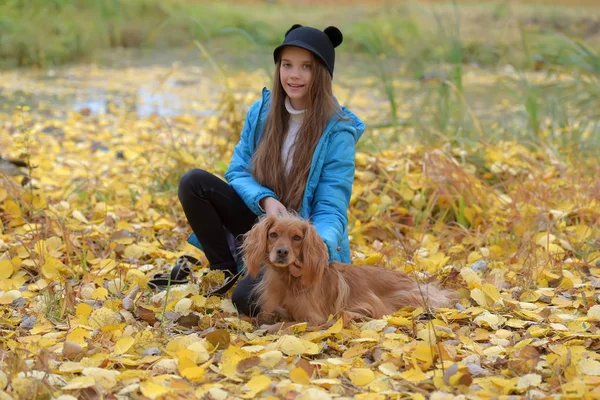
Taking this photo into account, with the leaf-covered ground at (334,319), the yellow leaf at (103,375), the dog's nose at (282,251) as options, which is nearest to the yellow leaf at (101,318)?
the leaf-covered ground at (334,319)

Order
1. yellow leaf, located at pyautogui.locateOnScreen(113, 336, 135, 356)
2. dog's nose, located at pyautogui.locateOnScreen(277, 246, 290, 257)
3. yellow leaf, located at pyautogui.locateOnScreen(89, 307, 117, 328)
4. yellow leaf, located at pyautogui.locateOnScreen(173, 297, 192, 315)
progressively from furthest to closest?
yellow leaf, located at pyautogui.locateOnScreen(173, 297, 192, 315) < yellow leaf, located at pyautogui.locateOnScreen(89, 307, 117, 328) < dog's nose, located at pyautogui.locateOnScreen(277, 246, 290, 257) < yellow leaf, located at pyautogui.locateOnScreen(113, 336, 135, 356)

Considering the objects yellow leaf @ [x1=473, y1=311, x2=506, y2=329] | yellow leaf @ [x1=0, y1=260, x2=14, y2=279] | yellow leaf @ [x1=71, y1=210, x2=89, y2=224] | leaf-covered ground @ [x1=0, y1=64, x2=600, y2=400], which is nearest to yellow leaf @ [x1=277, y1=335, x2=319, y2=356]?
leaf-covered ground @ [x1=0, y1=64, x2=600, y2=400]

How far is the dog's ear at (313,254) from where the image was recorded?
2.66m

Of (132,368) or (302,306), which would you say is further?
(302,306)

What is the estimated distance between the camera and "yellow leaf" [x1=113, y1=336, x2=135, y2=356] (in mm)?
2463

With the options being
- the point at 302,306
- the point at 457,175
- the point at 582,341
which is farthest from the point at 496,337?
the point at 457,175

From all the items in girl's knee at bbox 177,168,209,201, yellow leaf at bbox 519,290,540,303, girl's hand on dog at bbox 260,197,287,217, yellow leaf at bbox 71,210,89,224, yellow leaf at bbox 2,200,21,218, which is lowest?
yellow leaf at bbox 519,290,540,303

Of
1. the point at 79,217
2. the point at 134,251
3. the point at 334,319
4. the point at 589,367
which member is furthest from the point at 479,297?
the point at 79,217

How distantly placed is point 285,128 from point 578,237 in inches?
67.3

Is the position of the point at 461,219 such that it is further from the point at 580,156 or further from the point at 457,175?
the point at 580,156

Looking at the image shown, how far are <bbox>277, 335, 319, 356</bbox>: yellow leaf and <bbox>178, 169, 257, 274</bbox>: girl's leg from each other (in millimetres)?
815

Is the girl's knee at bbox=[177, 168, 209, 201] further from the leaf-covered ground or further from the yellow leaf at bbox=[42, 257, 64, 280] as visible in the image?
the yellow leaf at bbox=[42, 257, 64, 280]

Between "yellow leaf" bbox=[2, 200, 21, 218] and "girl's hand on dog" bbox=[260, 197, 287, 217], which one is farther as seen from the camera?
"yellow leaf" bbox=[2, 200, 21, 218]

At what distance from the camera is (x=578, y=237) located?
3891 millimetres
